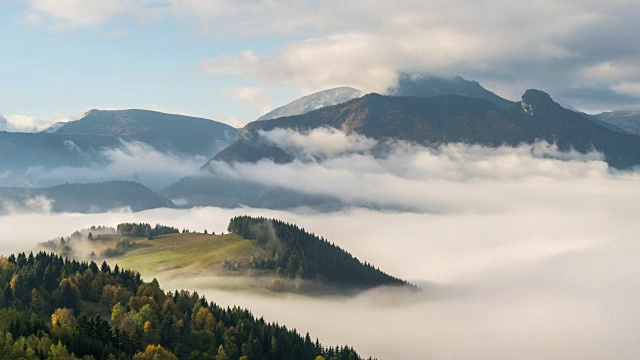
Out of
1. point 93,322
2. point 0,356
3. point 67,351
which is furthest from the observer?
point 93,322

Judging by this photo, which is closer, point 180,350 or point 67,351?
point 67,351

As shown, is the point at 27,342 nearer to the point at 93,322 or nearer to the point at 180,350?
the point at 93,322

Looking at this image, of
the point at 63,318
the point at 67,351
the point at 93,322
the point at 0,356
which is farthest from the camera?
the point at 63,318

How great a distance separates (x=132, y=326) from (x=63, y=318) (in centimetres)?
2072

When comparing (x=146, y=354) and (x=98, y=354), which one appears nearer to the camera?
(x=98, y=354)

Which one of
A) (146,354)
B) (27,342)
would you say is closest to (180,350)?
(146,354)

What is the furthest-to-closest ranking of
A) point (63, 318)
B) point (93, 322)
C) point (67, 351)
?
point (63, 318), point (93, 322), point (67, 351)

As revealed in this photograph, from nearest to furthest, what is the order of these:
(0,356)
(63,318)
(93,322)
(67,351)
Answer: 1. (0,356)
2. (67,351)
3. (93,322)
4. (63,318)

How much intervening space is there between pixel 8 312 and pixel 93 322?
90.3 feet

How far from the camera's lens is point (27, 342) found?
152 metres

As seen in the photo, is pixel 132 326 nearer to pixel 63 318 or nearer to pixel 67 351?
pixel 63 318

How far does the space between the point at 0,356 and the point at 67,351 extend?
15495mm

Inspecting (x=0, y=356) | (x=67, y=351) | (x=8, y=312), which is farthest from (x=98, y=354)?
(x=8, y=312)

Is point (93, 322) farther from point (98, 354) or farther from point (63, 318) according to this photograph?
point (63, 318)
